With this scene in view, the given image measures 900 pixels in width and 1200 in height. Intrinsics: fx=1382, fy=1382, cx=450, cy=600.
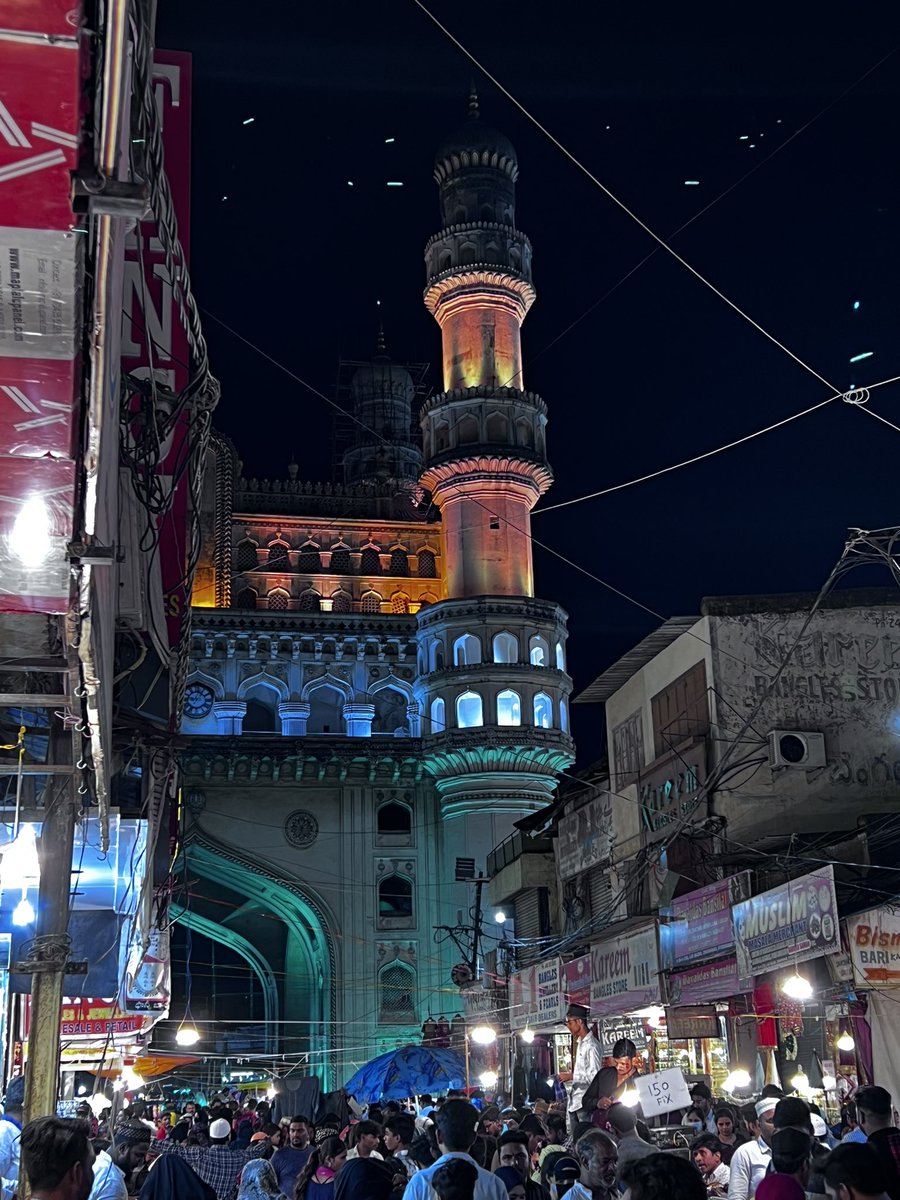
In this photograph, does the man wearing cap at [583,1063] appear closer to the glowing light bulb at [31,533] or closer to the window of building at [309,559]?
the glowing light bulb at [31,533]

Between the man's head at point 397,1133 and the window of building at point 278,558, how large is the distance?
4011 centimetres

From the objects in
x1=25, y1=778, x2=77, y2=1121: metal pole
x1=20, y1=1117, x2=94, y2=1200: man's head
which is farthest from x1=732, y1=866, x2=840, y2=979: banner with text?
x1=20, y1=1117, x2=94, y2=1200: man's head

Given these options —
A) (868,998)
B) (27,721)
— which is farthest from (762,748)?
(27,721)

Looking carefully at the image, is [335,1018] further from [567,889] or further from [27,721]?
[27,721]

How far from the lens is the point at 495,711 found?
43719 millimetres

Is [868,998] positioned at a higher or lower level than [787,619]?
lower

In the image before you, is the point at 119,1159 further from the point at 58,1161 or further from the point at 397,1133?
the point at 58,1161

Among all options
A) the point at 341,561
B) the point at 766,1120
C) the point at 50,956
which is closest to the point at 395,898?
the point at 341,561

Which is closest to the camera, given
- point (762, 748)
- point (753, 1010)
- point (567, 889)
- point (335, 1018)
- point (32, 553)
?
point (32, 553)

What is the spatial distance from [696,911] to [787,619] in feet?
15.1

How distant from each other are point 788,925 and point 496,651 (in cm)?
3123

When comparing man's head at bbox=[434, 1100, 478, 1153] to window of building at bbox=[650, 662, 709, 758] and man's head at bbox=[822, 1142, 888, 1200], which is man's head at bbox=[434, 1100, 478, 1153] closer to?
man's head at bbox=[822, 1142, 888, 1200]

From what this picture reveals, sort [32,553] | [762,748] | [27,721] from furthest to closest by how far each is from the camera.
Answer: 1. [762,748]
2. [27,721]
3. [32,553]

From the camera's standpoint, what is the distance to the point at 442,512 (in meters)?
47.7
